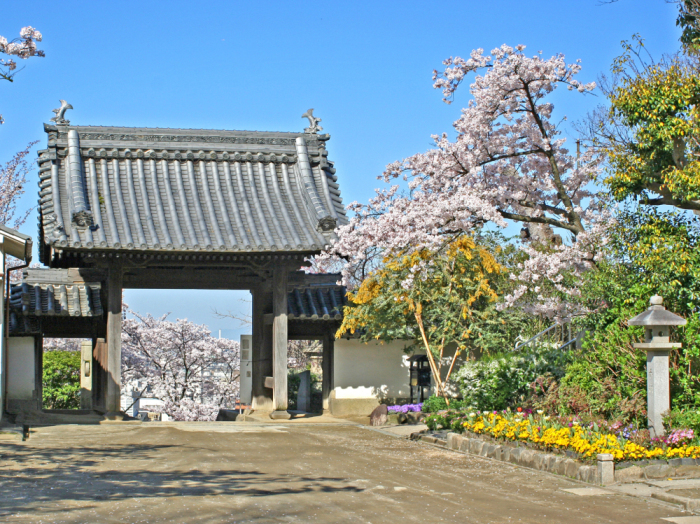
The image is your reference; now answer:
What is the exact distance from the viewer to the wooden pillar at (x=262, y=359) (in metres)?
19.3

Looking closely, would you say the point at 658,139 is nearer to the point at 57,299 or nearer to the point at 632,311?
the point at 632,311

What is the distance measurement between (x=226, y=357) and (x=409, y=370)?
14.4 m

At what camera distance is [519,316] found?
57.4ft

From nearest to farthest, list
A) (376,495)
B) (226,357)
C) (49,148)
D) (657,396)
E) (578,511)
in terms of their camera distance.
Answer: (578,511) < (376,495) < (657,396) < (49,148) < (226,357)

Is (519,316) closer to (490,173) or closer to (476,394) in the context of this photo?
(476,394)

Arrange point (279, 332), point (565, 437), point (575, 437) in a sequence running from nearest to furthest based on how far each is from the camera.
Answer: point (575, 437), point (565, 437), point (279, 332)

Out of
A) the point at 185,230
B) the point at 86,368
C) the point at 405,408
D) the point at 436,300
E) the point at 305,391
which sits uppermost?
the point at 185,230

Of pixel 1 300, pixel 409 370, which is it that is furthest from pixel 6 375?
pixel 409 370

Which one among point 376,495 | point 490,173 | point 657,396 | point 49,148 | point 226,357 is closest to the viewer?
point 376,495

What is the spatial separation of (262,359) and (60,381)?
8.73 m

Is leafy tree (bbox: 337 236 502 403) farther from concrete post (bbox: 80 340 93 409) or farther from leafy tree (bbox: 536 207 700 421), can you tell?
concrete post (bbox: 80 340 93 409)

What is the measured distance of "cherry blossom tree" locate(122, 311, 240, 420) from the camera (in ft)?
99.3

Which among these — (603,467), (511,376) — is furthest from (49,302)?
(603,467)

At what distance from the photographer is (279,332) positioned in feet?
58.0
